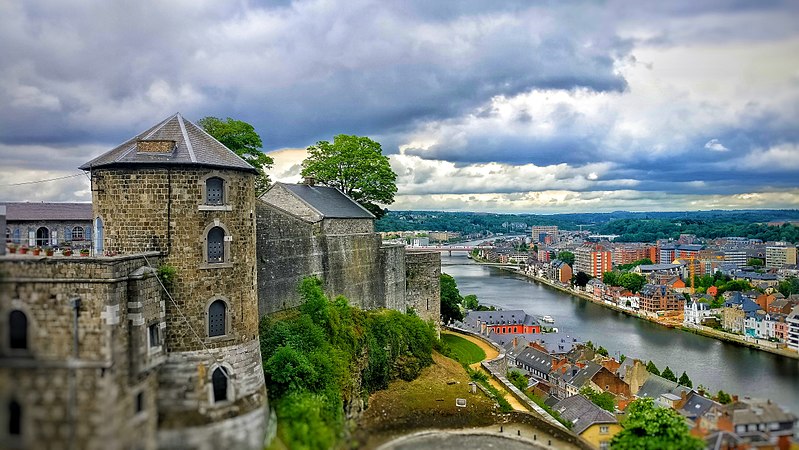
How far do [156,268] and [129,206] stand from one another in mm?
1314

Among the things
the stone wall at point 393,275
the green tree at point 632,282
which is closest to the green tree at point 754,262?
the green tree at point 632,282

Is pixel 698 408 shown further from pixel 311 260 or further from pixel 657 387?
pixel 657 387

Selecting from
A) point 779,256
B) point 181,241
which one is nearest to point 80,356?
A: point 181,241

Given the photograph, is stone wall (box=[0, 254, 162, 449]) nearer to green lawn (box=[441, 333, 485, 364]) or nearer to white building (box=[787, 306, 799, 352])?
green lawn (box=[441, 333, 485, 364])

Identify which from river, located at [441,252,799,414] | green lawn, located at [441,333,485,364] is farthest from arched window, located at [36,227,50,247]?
river, located at [441,252,799,414]

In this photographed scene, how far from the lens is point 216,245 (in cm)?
1220

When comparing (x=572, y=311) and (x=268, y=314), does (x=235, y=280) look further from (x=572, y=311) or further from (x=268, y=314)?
(x=572, y=311)

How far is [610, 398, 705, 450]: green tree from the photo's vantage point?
34.5 ft

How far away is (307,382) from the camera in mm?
13938

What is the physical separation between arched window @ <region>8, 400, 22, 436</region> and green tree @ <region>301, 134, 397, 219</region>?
22.1 meters

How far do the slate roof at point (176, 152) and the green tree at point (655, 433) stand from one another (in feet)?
31.4

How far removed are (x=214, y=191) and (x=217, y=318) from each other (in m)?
2.54

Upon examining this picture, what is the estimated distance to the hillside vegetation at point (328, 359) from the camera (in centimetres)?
1183

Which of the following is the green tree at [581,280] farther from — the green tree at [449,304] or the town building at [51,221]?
the town building at [51,221]
